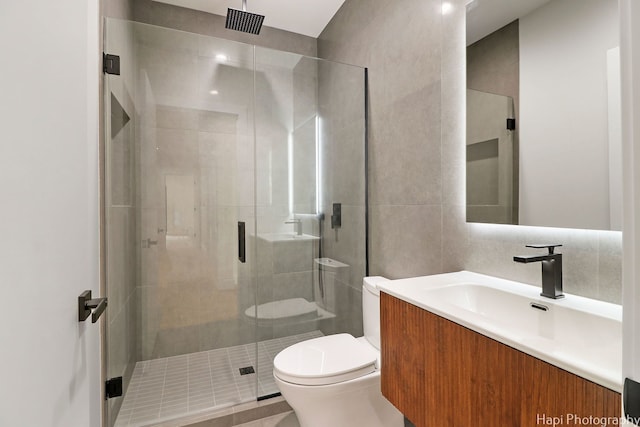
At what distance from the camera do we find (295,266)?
219cm

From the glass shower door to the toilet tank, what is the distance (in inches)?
31.3

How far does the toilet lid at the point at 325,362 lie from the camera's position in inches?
53.0

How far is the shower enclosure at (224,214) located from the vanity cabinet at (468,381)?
1106mm

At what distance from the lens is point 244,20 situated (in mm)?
2119

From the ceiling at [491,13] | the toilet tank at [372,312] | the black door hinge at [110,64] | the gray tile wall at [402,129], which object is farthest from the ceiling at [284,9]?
the toilet tank at [372,312]

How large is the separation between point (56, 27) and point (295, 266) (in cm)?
174

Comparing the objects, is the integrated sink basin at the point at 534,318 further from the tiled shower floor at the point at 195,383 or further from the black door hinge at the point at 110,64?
the black door hinge at the point at 110,64

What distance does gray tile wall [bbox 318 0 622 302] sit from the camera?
1021 millimetres

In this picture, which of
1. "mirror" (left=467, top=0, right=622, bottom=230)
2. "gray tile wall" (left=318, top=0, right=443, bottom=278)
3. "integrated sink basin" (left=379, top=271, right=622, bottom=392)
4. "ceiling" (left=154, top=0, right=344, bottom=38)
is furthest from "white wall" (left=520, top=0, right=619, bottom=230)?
"ceiling" (left=154, top=0, right=344, bottom=38)

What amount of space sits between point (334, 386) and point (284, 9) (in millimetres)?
2633

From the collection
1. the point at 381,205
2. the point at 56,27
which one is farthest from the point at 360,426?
the point at 56,27

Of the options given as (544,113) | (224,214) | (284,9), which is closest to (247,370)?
(224,214)

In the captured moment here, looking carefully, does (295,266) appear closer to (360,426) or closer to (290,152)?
(290,152)

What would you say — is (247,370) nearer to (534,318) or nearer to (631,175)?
(534,318)
